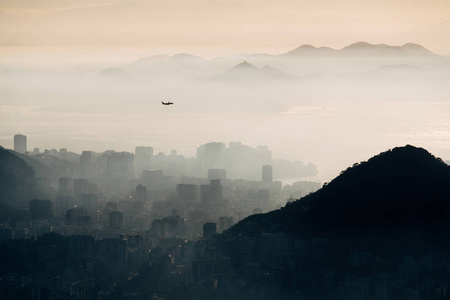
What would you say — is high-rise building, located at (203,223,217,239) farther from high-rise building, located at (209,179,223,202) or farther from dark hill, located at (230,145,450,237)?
high-rise building, located at (209,179,223,202)

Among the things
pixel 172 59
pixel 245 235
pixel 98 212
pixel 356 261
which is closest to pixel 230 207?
pixel 98 212

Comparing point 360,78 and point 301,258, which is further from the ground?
point 360,78

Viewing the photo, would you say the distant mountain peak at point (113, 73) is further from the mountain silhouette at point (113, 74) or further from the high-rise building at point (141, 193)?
the high-rise building at point (141, 193)

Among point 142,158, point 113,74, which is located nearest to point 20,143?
point 142,158

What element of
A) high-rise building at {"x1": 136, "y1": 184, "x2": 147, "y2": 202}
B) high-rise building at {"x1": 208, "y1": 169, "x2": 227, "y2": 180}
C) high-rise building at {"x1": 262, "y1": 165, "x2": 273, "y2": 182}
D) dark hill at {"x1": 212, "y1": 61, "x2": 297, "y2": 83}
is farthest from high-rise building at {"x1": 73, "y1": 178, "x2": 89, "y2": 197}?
dark hill at {"x1": 212, "y1": 61, "x2": 297, "y2": 83}

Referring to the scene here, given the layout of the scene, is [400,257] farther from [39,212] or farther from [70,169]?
[70,169]
